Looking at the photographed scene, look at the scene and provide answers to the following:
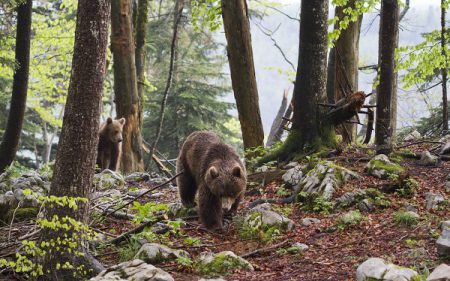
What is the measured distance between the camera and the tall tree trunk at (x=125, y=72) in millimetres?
14109

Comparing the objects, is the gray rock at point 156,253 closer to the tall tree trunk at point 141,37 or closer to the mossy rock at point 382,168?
the mossy rock at point 382,168

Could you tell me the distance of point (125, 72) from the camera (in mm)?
14250

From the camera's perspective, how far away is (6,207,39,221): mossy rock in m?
7.70

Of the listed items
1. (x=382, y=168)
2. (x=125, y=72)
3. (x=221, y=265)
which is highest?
(x=125, y=72)

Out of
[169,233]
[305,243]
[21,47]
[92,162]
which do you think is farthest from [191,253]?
[21,47]

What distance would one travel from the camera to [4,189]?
29.1ft

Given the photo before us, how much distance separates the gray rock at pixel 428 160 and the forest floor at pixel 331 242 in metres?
0.39

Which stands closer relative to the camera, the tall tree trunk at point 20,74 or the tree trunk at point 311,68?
the tree trunk at point 311,68

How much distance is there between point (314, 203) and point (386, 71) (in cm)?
272

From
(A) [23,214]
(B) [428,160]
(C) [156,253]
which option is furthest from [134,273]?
(B) [428,160]

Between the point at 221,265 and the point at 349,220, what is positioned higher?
the point at 349,220

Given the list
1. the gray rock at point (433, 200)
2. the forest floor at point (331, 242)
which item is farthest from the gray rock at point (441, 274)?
the gray rock at point (433, 200)

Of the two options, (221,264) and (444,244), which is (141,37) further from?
(444,244)

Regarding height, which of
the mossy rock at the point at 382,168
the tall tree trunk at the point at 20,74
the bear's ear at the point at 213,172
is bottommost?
the bear's ear at the point at 213,172
